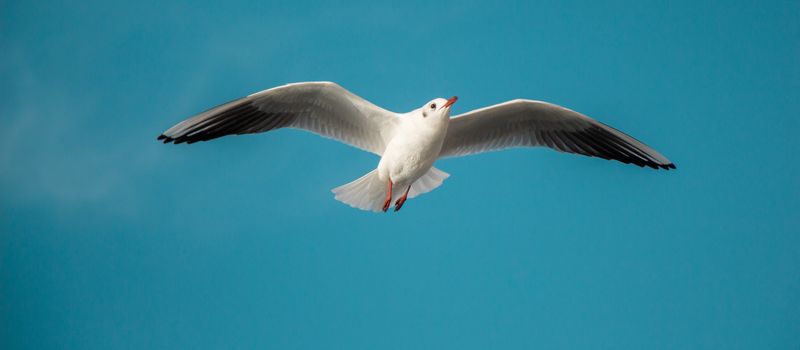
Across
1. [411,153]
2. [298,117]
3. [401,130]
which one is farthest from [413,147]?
[298,117]

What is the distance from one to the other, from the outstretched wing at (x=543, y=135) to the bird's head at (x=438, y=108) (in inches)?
17.0

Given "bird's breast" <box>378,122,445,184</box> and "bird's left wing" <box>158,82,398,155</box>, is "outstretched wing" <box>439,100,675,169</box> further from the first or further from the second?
"bird's left wing" <box>158,82,398,155</box>

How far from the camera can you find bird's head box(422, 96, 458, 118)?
715 cm

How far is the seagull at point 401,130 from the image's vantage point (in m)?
7.32

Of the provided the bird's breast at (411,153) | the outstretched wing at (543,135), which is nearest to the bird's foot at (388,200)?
the bird's breast at (411,153)

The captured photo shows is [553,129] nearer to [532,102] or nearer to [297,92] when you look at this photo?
[532,102]

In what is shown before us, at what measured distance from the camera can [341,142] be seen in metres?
7.82

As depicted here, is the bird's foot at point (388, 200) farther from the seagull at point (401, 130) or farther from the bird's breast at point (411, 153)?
the bird's breast at point (411, 153)

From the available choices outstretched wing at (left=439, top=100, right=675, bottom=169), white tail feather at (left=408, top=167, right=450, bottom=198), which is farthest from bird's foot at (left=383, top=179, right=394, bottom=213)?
outstretched wing at (left=439, top=100, right=675, bottom=169)

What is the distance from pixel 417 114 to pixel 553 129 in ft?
4.08

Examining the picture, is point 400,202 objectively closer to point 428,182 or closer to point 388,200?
point 388,200

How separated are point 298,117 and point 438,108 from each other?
114 cm

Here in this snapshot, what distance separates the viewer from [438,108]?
721 cm

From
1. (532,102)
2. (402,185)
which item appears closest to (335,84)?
(402,185)
